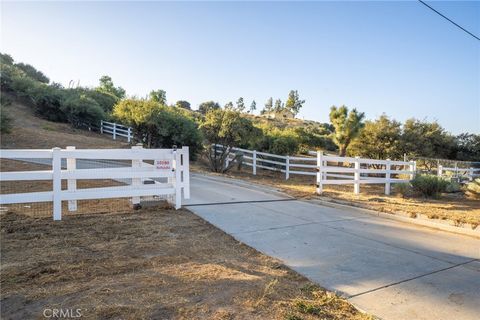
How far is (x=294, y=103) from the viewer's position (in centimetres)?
9562

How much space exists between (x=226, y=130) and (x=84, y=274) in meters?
12.8

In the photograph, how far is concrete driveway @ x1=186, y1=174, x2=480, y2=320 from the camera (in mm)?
3955

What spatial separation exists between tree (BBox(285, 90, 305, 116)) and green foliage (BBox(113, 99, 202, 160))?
248 ft

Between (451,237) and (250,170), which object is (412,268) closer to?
(451,237)

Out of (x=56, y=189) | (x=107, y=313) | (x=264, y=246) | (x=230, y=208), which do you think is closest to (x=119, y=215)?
(x=56, y=189)

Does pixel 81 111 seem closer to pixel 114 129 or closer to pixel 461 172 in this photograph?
pixel 114 129

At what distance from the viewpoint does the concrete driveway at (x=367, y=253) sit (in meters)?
3.96

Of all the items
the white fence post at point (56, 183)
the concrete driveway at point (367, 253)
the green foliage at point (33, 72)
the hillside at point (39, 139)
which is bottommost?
the concrete driveway at point (367, 253)

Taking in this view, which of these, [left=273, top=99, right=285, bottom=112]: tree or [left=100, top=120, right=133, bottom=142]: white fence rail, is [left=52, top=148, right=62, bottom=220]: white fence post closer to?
[left=100, top=120, right=133, bottom=142]: white fence rail

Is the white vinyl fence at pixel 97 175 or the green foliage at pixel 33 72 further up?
the green foliage at pixel 33 72

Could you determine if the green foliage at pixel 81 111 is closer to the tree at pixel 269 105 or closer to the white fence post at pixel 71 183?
the white fence post at pixel 71 183

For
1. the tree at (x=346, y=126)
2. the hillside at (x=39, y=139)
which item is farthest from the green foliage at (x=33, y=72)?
the tree at (x=346, y=126)

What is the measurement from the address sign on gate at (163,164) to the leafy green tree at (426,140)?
18.9m

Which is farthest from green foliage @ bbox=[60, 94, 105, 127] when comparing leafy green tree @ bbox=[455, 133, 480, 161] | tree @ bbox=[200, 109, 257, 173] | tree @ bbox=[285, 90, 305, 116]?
tree @ bbox=[285, 90, 305, 116]
